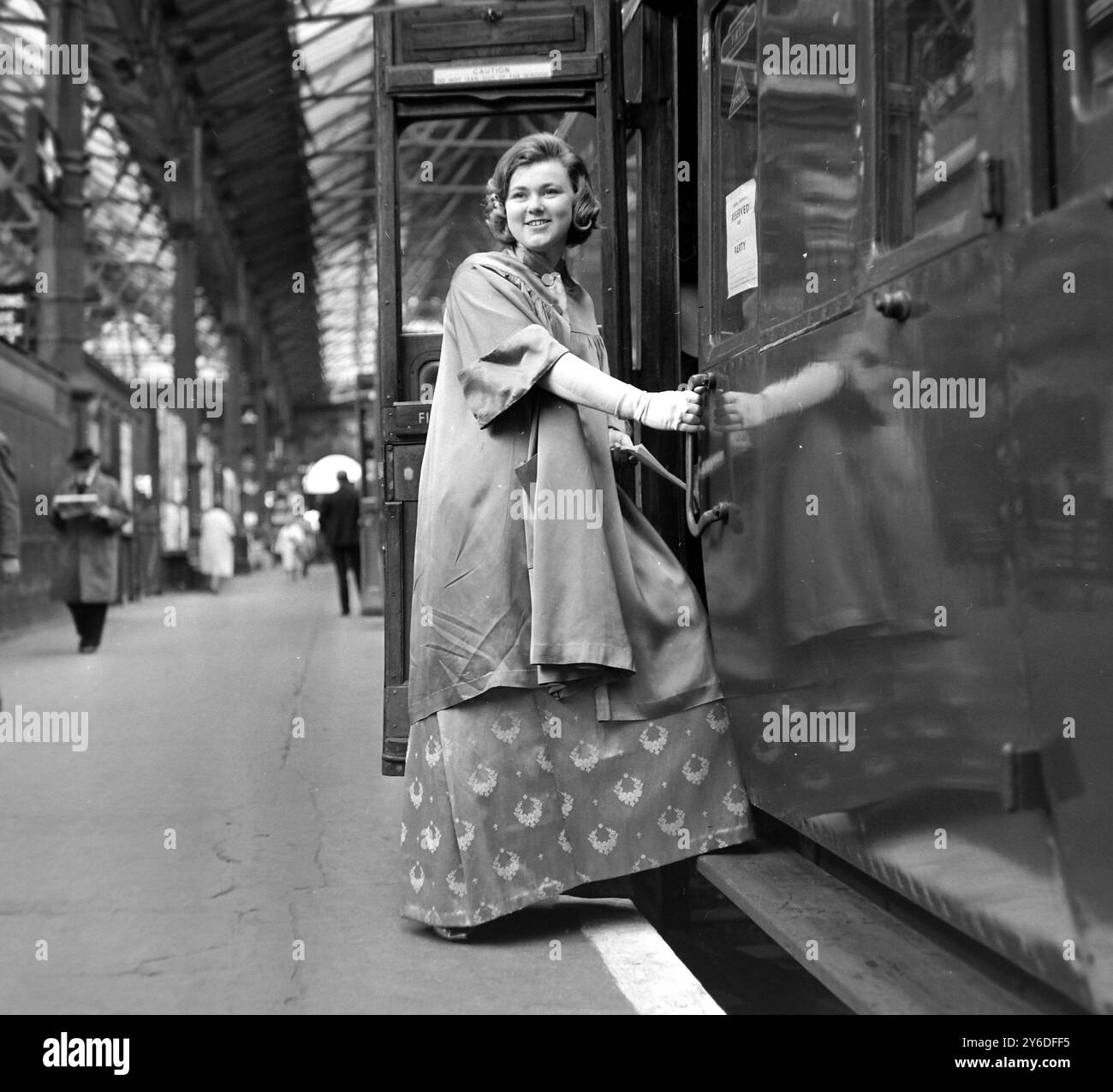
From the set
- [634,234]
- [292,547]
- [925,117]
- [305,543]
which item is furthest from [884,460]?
[305,543]

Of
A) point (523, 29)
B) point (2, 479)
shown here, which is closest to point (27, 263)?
point (2, 479)

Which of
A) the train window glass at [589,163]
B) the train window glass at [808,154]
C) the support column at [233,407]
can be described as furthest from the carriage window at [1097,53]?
the support column at [233,407]

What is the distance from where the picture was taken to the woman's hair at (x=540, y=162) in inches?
134

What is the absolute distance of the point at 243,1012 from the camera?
116 inches

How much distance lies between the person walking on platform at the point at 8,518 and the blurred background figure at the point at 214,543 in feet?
54.7

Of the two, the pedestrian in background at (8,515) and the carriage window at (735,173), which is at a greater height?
the carriage window at (735,173)

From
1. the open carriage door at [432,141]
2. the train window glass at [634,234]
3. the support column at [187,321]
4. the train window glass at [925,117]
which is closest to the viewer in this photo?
the train window glass at [925,117]

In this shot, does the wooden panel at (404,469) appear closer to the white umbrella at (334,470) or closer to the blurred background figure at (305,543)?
the white umbrella at (334,470)

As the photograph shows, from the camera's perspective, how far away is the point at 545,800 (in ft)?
10.7

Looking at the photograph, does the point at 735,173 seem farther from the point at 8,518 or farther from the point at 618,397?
the point at 8,518

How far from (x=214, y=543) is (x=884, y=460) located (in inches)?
914

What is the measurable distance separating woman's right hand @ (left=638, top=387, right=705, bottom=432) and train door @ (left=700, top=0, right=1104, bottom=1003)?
18 centimetres

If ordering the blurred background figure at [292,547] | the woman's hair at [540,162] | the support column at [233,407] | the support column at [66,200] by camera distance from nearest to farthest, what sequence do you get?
the woman's hair at [540,162], the support column at [66,200], the blurred background figure at [292,547], the support column at [233,407]

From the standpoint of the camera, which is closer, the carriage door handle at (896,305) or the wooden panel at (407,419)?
the carriage door handle at (896,305)
